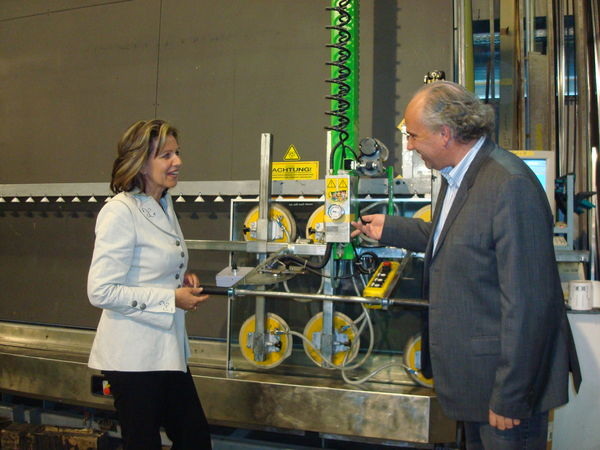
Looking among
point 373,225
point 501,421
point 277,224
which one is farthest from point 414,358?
point 501,421

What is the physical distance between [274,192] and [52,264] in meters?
1.63

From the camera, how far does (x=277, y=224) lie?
87.0 inches

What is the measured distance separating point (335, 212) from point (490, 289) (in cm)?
79

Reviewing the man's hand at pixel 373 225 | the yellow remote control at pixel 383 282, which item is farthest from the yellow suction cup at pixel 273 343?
the man's hand at pixel 373 225

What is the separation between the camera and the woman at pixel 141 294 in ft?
4.24

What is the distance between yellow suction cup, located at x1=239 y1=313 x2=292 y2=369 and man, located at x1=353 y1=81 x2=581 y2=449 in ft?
3.53

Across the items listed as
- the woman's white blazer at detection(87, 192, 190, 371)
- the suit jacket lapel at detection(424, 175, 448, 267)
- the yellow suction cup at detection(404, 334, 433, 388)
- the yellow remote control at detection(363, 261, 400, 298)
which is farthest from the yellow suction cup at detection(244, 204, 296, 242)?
the suit jacket lapel at detection(424, 175, 448, 267)

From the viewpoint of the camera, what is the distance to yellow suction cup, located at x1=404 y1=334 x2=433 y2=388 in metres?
1.98

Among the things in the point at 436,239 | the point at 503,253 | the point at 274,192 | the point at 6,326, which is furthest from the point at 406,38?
the point at 6,326

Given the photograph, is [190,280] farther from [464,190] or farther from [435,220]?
[464,190]

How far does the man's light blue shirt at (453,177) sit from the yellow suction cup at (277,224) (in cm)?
99

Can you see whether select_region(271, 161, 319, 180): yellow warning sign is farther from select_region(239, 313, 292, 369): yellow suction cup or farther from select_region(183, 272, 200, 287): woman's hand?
select_region(183, 272, 200, 287): woman's hand

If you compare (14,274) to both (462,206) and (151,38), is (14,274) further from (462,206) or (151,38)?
(462,206)

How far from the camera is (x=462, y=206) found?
116cm
